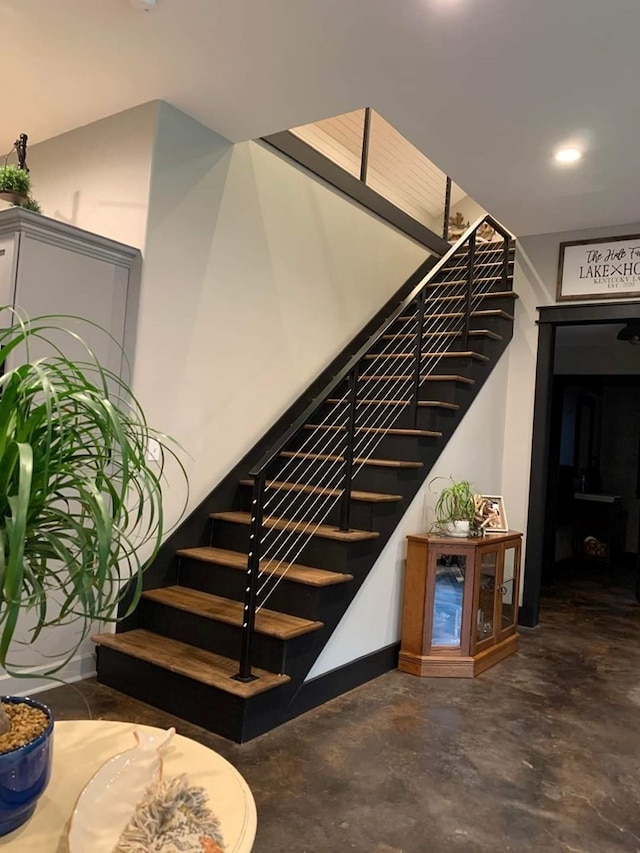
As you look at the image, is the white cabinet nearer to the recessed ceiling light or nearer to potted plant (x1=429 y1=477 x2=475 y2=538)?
potted plant (x1=429 y1=477 x2=475 y2=538)

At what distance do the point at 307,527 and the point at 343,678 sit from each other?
772 millimetres

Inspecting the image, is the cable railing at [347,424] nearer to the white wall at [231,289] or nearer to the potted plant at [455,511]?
the white wall at [231,289]

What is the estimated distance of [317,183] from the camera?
14.4 ft

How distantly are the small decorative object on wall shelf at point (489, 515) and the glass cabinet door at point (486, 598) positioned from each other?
163 millimetres

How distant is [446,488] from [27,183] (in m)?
2.83

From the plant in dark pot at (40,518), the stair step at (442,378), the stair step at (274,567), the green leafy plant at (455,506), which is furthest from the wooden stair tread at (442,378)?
the plant in dark pot at (40,518)

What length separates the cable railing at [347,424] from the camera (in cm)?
295

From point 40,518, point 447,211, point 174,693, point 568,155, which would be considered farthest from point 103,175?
point 447,211

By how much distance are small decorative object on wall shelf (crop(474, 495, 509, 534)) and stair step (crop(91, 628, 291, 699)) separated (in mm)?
1616

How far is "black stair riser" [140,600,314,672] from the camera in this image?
2.74m

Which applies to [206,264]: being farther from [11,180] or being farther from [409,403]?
[409,403]

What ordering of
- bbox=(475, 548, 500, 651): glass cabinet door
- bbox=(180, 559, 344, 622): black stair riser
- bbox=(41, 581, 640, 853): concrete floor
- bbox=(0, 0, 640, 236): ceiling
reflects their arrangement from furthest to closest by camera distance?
bbox=(475, 548, 500, 651): glass cabinet door
bbox=(180, 559, 344, 622): black stair riser
bbox=(0, 0, 640, 236): ceiling
bbox=(41, 581, 640, 853): concrete floor

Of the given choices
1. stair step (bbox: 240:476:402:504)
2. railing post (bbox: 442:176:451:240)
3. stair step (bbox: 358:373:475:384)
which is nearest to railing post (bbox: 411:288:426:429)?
stair step (bbox: 358:373:475:384)

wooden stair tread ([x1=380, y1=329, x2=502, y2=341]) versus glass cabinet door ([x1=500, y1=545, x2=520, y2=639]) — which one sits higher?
wooden stair tread ([x1=380, y1=329, x2=502, y2=341])
